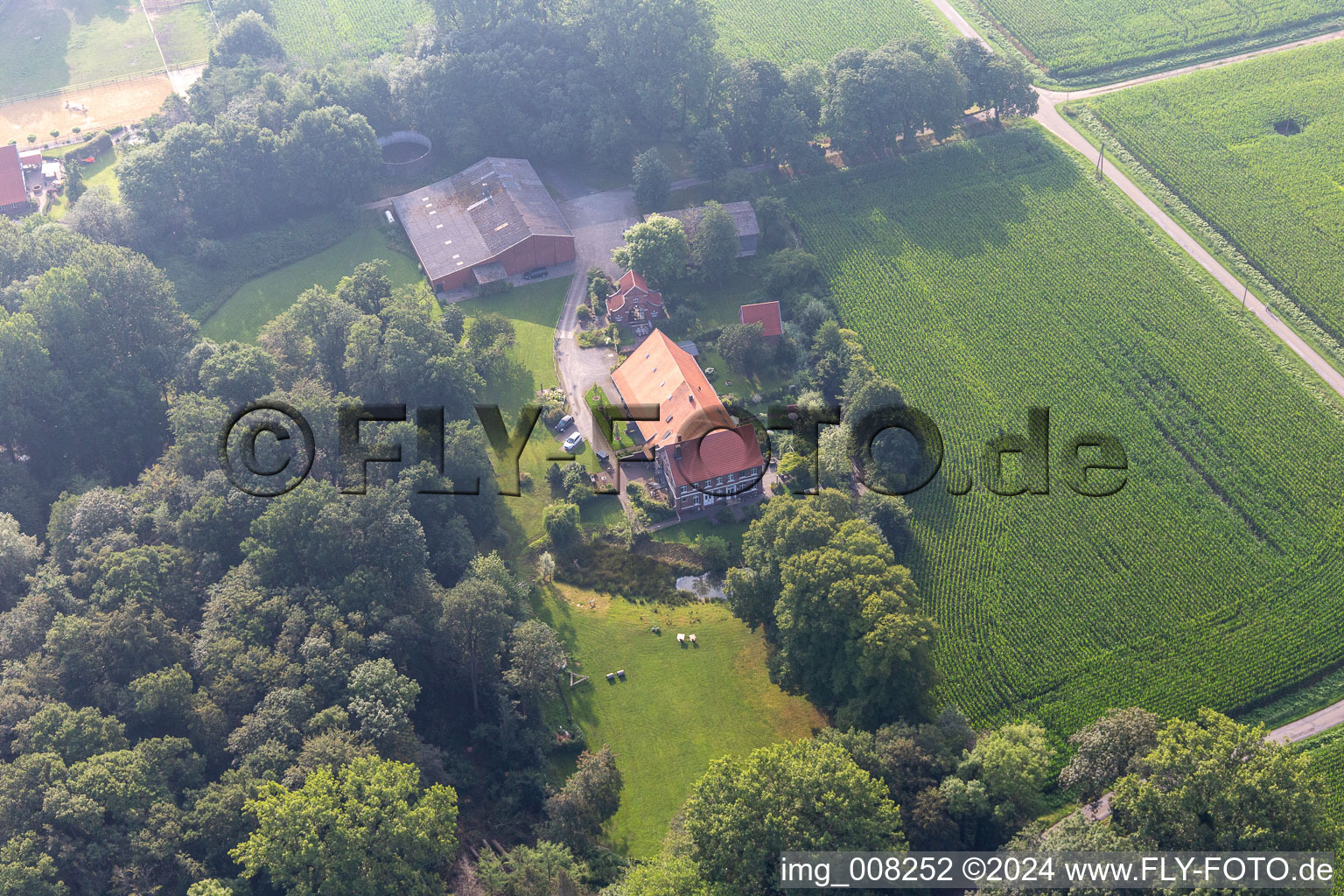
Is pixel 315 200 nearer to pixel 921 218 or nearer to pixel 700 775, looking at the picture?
pixel 921 218

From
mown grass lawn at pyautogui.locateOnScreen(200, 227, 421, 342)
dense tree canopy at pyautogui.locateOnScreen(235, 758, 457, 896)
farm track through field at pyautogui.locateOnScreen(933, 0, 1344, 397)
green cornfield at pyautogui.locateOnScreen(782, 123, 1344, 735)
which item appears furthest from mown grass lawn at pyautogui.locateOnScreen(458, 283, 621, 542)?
farm track through field at pyautogui.locateOnScreen(933, 0, 1344, 397)

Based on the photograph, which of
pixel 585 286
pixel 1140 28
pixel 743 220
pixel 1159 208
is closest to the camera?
pixel 585 286

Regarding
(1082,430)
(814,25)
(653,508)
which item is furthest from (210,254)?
(1082,430)

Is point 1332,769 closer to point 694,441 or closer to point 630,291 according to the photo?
point 694,441

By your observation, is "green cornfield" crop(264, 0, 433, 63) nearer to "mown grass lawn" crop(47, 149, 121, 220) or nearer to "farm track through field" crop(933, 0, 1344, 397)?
"mown grass lawn" crop(47, 149, 121, 220)

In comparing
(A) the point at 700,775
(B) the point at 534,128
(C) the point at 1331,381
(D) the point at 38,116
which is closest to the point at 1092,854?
(A) the point at 700,775

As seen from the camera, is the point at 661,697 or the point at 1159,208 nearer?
the point at 661,697
